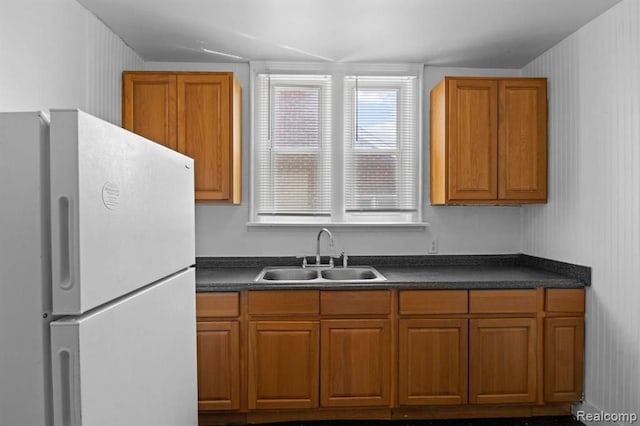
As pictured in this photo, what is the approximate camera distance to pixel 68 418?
2.81 ft

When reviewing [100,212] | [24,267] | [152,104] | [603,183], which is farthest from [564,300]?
[152,104]

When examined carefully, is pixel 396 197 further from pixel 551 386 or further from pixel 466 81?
pixel 551 386

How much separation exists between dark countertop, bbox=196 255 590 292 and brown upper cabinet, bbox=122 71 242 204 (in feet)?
1.88

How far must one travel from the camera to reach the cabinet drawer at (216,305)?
2.36m

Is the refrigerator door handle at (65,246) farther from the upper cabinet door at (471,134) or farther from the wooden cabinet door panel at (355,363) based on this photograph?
the upper cabinet door at (471,134)

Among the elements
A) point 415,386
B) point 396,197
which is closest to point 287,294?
point 415,386

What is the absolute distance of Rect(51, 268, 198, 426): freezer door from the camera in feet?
2.79

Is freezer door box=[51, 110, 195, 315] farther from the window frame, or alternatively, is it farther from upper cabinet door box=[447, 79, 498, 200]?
upper cabinet door box=[447, 79, 498, 200]

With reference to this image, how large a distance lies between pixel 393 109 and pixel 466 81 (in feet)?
1.93

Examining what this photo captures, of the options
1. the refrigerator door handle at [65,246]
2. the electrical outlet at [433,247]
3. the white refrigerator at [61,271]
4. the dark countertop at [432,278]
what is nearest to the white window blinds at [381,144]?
the electrical outlet at [433,247]

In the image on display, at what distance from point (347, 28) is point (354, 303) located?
168 cm

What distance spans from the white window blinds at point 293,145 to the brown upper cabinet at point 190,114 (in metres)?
0.43

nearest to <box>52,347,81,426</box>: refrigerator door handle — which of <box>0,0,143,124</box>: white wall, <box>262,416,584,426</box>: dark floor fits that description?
<box>0,0,143,124</box>: white wall

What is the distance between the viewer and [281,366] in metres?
2.36
